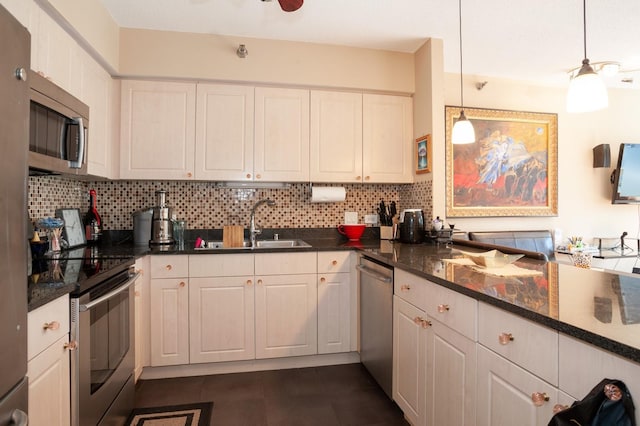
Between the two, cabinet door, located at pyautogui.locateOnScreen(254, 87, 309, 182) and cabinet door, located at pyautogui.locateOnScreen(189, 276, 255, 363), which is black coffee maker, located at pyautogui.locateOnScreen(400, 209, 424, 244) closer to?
cabinet door, located at pyautogui.locateOnScreen(254, 87, 309, 182)

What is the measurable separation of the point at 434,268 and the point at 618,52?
2835 millimetres

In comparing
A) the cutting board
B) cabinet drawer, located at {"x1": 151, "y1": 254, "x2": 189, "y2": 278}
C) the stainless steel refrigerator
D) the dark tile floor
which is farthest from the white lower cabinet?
the cutting board

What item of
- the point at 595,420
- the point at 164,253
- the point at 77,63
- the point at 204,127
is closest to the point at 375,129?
the point at 204,127

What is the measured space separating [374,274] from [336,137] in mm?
1232

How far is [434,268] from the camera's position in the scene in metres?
1.64

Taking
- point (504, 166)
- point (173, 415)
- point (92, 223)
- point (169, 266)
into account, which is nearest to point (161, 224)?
point (169, 266)

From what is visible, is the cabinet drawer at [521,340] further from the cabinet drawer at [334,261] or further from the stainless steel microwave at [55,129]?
the stainless steel microwave at [55,129]

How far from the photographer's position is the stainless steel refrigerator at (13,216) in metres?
0.81

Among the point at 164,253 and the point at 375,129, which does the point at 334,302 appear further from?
the point at 375,129

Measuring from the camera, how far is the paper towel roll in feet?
9.69

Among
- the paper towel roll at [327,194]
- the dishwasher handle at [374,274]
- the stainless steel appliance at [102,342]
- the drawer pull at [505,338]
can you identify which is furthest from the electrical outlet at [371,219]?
the drawer pull at [505,338]

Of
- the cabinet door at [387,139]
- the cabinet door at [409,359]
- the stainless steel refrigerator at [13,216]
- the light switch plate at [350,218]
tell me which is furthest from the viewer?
the light switch plate at [350,218]

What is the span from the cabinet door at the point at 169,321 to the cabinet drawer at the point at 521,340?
188 cm

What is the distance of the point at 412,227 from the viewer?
2.65 metres
